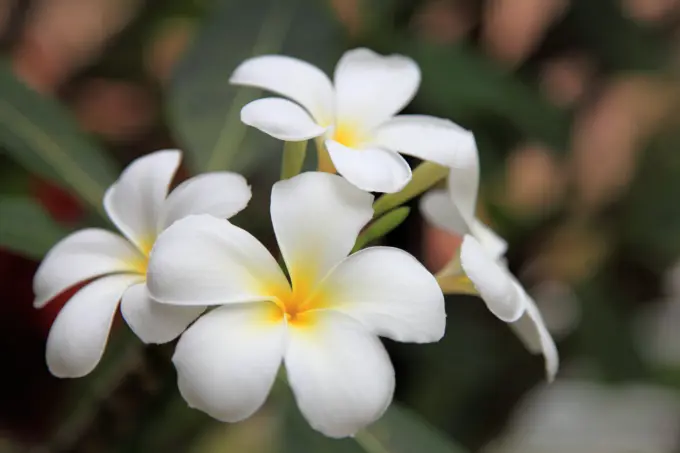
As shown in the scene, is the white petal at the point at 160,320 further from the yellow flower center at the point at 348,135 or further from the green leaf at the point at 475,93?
the green leaf at the point at 475,93

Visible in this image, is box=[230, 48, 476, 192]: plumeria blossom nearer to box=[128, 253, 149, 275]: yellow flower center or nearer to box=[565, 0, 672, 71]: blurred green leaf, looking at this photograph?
box=[128, 253, 149, 275]: yellow flower center

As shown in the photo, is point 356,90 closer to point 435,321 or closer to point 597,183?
point 435,321

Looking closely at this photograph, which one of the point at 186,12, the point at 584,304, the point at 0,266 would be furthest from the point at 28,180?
the point at 584,304

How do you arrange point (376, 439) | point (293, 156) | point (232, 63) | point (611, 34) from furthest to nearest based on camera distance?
1. point (611, 34)
2. point (232, 63)
3. point (376, 439)
4. point (293, 156)

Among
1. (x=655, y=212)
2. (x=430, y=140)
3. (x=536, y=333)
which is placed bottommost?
(x=655, y=212)

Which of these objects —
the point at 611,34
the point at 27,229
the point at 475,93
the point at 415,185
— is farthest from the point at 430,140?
the point at 611,34

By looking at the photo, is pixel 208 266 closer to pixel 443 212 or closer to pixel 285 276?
pixel 285 276

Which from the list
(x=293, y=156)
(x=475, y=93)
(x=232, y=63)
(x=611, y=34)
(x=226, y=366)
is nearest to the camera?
(x=226, y=366)
